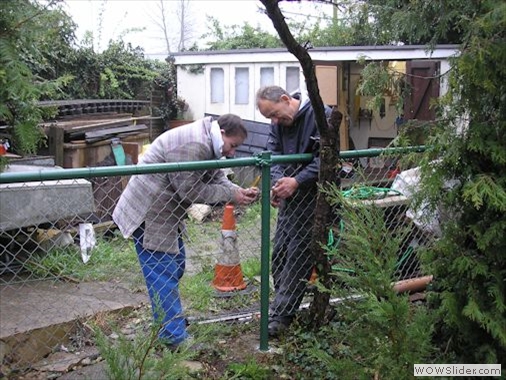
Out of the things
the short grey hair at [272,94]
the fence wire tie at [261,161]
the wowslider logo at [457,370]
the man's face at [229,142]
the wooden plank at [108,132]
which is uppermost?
→ the short grey hair at [272,94]

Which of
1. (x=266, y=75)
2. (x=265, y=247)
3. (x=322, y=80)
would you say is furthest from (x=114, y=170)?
(x=266, y=75)

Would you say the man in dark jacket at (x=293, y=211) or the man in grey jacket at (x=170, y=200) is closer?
the man in grey jacket at (x=170, y=200)

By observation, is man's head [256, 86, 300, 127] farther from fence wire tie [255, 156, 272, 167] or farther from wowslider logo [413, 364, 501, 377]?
wowslider logo [413, 364, 501, 377]

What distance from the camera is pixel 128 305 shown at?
4.46 meters

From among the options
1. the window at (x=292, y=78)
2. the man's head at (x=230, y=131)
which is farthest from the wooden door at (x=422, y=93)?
the man's head at (x=230, y=131)

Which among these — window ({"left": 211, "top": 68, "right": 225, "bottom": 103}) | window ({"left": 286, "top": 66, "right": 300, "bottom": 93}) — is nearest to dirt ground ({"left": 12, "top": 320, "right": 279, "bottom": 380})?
window ({"left": 286, "top": 66, "right": 300, "bottom": 93})

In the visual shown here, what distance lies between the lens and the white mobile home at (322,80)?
10.7 metres

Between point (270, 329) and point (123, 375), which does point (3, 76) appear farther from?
point (270, 329)

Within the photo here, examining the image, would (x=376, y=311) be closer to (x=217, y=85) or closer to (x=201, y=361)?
(x=201, y=361)

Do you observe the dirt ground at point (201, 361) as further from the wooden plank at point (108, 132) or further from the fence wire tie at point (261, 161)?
the wooden plank at point (108, 132)

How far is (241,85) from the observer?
44.2 ft

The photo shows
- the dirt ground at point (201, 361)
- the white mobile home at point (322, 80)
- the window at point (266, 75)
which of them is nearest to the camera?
the dirt ground at point (201, 361)

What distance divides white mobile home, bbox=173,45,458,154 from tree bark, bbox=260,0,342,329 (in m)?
7.47

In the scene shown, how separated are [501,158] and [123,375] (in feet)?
6.09
